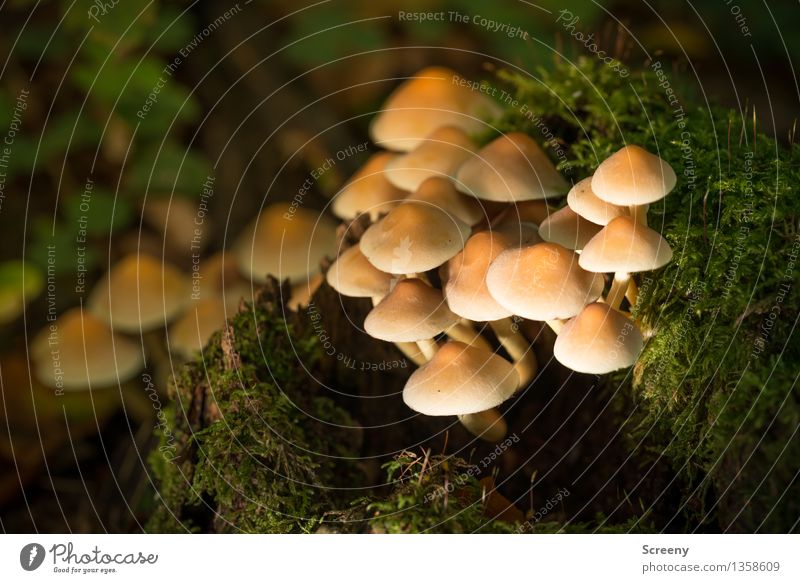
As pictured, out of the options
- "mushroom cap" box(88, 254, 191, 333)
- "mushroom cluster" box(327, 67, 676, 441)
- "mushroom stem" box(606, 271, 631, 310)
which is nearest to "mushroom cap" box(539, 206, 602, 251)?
"mushroom cluster" box(327, 67, 676, 441)

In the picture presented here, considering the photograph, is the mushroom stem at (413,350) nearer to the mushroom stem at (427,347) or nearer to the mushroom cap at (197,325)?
the mushroom stem at (427,347)

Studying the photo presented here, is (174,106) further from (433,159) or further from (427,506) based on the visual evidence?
(427,506)

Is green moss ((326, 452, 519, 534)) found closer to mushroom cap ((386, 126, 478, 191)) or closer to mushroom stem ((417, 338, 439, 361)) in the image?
mushroom stem ((417, 338, 439, 361))

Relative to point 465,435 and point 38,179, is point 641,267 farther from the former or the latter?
point 38,179

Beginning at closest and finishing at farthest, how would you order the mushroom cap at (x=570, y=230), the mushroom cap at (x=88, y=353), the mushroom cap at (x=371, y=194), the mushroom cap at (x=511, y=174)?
the mushroom cap at (x=570, y=230) < the mushroom cap at (x=511, y=174) < the mushroom cap at (x=371, y=194) < the mushroom cap at (x=88, y=353)

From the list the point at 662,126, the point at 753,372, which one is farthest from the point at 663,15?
the point at 753,372

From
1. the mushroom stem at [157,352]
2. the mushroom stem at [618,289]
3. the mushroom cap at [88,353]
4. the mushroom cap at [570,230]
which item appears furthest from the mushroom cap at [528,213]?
the mushroom stem at [157,352]

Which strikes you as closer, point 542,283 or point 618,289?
point 542,283

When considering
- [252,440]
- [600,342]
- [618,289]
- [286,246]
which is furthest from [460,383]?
[286,246]
